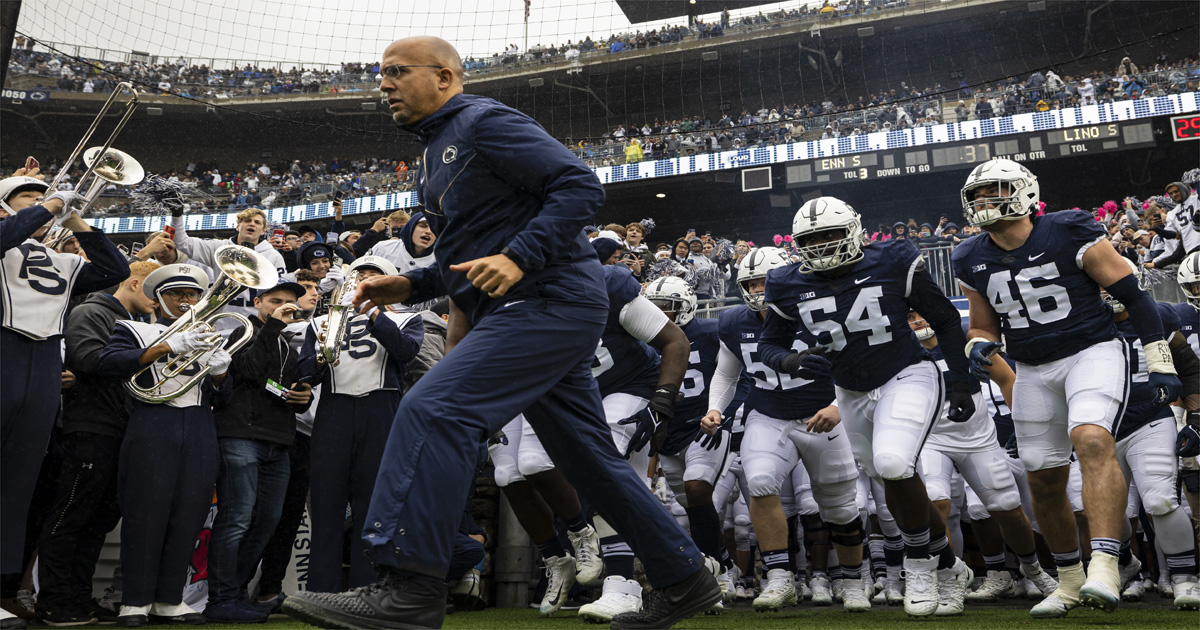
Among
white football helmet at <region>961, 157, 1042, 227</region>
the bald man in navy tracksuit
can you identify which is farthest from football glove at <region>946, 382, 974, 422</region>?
the bald man in navy tracksuit

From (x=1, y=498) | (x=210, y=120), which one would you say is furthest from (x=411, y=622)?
(x=210, y=120)

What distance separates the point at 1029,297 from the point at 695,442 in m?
2.14

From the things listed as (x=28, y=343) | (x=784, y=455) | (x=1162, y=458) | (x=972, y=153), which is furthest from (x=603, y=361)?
(x=972, y=153)

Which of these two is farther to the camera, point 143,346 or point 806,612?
point 806,612

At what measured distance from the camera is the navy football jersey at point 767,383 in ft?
18.7

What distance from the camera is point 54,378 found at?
14.9ft

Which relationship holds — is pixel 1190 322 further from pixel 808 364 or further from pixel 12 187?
pixel 12 187

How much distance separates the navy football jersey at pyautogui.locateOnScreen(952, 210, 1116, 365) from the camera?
4566 millimetres

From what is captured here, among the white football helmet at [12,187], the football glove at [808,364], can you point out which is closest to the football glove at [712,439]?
the football glove at [808,364]

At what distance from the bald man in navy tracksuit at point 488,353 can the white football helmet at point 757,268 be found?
3272 mm

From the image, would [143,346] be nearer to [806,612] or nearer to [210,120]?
[806,612]

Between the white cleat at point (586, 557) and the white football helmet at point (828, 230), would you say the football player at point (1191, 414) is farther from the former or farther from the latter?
the white cleat at point (586, 557)

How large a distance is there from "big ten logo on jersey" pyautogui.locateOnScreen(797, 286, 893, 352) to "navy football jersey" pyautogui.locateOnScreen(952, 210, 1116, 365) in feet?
1.82

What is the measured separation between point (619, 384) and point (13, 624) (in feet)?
10.3
